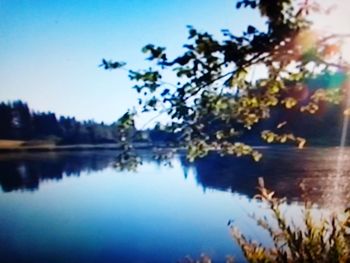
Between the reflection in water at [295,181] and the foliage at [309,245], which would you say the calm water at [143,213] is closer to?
the reflection in water at [295,181]

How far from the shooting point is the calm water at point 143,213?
17.3 meters

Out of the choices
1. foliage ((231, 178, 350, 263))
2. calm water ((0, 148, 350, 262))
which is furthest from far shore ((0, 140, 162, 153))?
foliage ((231, 178, 350, 263))

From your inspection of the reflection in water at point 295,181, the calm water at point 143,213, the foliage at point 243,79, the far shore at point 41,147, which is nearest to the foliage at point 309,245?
the foliage at point 243,79

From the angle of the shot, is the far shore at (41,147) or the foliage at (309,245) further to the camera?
the far shore at (41,147)

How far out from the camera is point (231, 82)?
8.74 ft

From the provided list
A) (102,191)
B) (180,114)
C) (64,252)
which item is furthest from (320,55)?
(102,191)

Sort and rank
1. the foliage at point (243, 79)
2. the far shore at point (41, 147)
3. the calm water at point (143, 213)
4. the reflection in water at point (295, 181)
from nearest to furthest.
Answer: the foliage at point (243, 79), the calm water at point (143, 213), the reflection in water at point (295, 181), the far shore at point (41, 147)

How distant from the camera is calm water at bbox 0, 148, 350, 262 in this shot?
56.9 ft

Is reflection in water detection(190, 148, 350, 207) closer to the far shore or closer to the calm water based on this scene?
the calm water

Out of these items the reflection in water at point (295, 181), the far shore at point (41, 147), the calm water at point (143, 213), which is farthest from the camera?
the far shore at point (41, 147)

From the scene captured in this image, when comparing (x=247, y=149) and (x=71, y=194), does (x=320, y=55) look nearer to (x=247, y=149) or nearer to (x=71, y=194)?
(x=247, y=149)

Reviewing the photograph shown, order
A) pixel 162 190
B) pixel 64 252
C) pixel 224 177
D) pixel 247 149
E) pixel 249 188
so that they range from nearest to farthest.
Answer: pixel 247 149
pixel 64 252
pixel 249 188
pixel 162 190
pixel 224 177

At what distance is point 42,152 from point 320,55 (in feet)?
356

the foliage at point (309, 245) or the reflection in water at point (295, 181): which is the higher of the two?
the foliage at point (309, 245)
